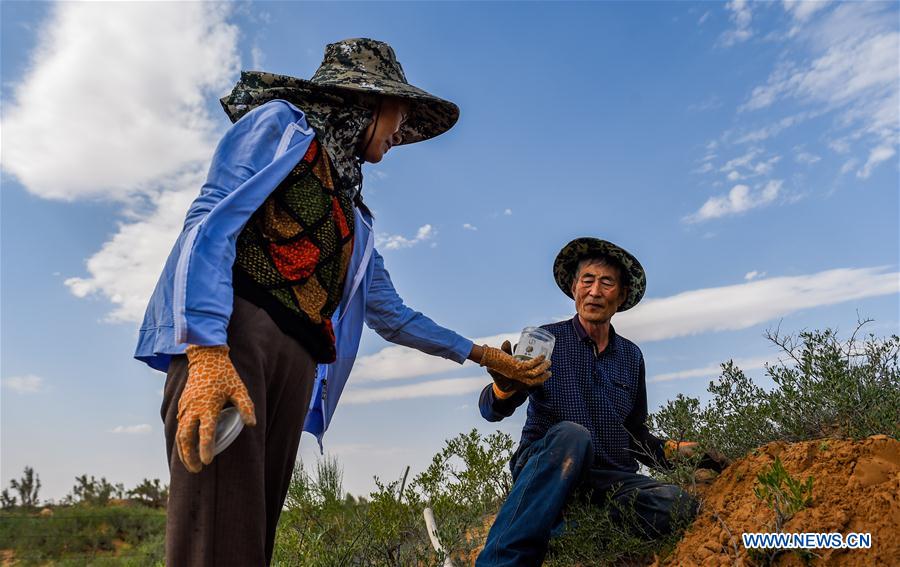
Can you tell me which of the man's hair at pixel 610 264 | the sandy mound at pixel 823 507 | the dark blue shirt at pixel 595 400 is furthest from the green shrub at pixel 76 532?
the sandy mound at pixel 823 507

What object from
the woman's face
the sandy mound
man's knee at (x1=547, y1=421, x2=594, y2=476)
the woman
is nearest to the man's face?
man's knee at (x1=547, y1=421, x2=594, y2=476)

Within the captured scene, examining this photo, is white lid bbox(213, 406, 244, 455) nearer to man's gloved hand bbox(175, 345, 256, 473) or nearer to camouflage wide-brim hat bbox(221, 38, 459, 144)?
man's gloved hand bbox(175, 345, 256, 473)

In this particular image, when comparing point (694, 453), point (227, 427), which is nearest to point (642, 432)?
point (694, 453)

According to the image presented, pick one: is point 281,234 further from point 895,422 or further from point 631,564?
point 895,422

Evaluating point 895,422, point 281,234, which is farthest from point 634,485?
Result: point 281,234

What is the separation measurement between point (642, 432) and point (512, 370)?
1.34 meters

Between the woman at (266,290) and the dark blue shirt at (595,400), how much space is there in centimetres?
145

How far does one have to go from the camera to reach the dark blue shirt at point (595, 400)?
4.06m

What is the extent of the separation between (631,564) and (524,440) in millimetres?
912

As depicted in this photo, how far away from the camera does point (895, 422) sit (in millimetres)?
3756

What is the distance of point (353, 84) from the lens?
8.91ft

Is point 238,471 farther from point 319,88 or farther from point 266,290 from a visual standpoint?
point 319,88

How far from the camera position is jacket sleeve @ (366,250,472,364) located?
3371 millimetres

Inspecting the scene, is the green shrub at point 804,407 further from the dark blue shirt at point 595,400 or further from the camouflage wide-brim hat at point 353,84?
the camouflage wide-brim hat at point 353,84
